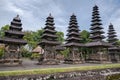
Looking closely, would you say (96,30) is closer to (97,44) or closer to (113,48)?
(97,44)

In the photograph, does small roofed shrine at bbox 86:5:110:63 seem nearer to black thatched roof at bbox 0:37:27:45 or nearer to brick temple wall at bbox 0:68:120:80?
brick temple wall at bbox 0:68:120:80

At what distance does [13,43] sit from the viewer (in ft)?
67.0

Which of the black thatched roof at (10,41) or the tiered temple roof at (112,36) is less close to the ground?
the tiered temple roof at (112,36)

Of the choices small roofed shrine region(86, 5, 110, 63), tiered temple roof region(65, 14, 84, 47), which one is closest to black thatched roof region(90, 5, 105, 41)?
small roofed shrine region(86, 5, 110, 63)

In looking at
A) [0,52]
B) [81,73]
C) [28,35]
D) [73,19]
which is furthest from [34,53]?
[81,73]

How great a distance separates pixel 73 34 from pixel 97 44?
5.47 meters

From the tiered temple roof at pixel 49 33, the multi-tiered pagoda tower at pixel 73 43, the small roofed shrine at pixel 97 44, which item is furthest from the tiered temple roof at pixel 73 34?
the tiered temple roof at pixel 49 33

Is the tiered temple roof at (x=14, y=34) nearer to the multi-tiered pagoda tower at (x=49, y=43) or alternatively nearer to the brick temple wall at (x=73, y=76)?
the multi-tiered pagoda tower at (x=49, y=43)

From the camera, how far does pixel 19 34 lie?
2128 cm

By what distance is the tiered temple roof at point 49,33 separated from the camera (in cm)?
2411

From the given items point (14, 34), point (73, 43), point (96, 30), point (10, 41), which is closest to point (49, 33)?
point (73, 43)

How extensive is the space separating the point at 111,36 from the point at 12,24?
2867cm

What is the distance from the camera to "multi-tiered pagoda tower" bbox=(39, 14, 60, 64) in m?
23.5

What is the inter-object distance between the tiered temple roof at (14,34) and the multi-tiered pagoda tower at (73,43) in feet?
35.0
